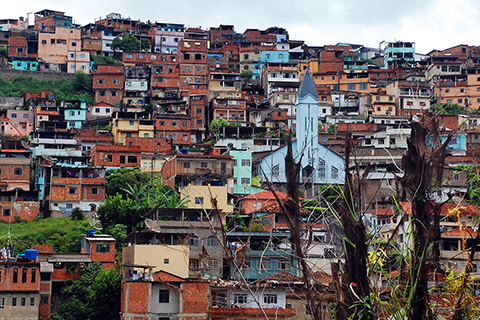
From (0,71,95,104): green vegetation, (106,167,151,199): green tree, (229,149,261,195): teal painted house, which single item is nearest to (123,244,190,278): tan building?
(106,167,151,199): green tree

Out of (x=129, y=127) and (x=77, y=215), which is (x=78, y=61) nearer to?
(x=129, y=127)

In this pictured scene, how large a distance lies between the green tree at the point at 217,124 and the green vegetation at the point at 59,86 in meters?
13.1

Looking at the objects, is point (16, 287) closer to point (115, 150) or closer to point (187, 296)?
point (187, 296)

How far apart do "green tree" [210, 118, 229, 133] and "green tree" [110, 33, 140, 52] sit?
22.7 m

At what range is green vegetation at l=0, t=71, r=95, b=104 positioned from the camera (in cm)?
7212

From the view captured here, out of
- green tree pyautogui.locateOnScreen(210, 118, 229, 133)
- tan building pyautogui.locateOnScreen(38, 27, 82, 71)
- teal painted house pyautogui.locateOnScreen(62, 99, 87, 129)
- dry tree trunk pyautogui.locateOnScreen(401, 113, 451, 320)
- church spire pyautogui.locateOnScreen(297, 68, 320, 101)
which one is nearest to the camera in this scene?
dry tree trunk pyautogui.locateOnScreen(401, 113, 451, 320)

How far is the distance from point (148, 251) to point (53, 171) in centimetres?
1439

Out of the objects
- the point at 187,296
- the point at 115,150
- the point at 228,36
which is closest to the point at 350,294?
the point at 187,296

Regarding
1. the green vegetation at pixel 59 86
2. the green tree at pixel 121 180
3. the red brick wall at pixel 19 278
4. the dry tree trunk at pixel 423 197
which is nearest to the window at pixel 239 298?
the red brick wall at pixel 19 278

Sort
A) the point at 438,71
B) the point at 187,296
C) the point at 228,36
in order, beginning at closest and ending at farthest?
the point at 187,296, the point at 438,71, the point at 228,36

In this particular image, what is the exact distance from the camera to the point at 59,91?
7369 centimetres

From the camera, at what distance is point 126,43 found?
84.3 metres

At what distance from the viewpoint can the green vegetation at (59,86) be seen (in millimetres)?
72125

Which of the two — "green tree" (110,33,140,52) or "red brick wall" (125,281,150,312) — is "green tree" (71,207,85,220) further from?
"green tree" (110,33,140,52)
